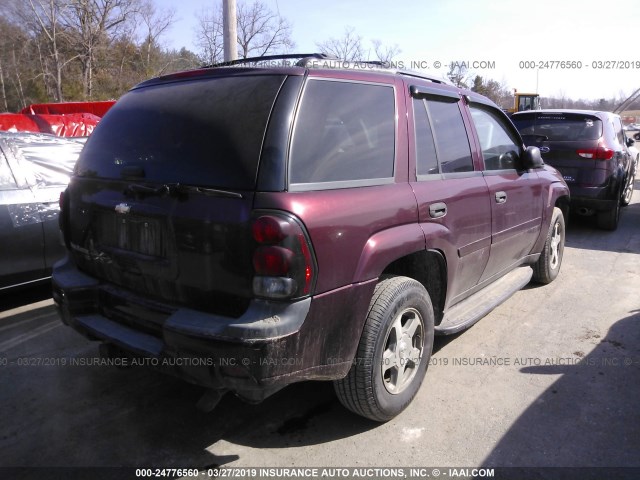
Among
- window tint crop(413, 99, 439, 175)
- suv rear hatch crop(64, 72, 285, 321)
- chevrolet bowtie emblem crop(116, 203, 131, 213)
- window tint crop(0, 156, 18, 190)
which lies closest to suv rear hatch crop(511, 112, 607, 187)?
window tint crop(413, 99, 439, 175)

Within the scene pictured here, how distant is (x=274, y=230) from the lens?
2.17m

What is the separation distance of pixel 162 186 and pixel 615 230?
797cm

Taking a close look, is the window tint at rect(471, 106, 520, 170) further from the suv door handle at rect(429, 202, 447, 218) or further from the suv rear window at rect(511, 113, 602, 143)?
the suv rear window at rect(511, 113, 602, 143)

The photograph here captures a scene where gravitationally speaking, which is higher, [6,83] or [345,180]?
[6,83]

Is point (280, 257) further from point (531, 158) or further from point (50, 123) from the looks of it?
point (50, 123)

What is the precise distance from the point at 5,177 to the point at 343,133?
3.53m

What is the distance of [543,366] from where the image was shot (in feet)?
11.9

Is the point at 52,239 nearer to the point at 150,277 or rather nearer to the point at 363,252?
the point at 150,277

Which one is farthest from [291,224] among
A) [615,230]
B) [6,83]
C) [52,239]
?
[6,83]

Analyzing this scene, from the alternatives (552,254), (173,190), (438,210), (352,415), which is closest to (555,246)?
(552,254)

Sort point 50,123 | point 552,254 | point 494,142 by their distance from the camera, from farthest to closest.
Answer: point 50,123 → point 552,254 → point 494,142

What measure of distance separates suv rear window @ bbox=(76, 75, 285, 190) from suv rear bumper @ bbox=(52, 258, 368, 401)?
62cm

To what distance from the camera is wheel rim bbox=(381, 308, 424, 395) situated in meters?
2.88

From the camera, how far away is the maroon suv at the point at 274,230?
2238 mm
